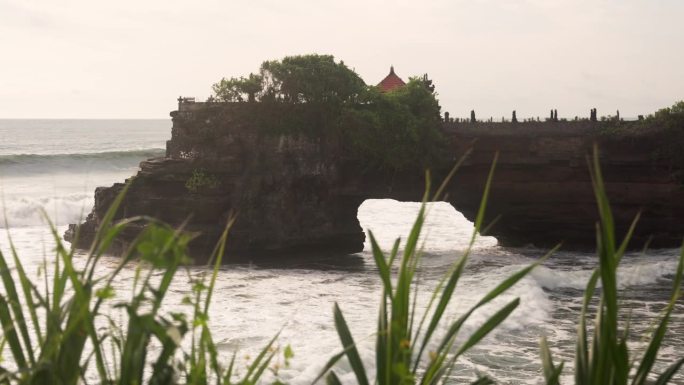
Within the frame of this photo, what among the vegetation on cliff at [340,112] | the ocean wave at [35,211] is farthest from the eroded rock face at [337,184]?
the ocean wave at [35,211]

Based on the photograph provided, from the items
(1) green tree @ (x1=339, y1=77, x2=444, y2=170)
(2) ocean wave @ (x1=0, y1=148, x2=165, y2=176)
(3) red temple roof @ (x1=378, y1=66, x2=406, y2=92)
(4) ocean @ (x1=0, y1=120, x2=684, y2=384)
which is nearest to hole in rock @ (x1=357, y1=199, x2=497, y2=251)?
(4) ocean @ (x1=0, y1=120, x2=684, y2=384)

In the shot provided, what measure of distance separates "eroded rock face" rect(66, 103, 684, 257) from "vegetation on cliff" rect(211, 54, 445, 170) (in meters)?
0.48

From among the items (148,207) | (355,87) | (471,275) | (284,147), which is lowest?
(471,275)

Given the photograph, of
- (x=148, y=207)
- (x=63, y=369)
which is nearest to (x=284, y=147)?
(x=148, y=207)

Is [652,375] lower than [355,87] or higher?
lower

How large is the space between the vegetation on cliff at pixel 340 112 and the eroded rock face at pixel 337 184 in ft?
1.59

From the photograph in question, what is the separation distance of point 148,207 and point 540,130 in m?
13.7

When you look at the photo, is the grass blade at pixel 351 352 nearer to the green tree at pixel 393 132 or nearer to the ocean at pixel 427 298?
the ocean at pixel 427 298

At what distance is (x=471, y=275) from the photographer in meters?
24.5

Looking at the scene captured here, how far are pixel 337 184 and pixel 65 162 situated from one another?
4333cm

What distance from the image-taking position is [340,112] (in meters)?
28.4

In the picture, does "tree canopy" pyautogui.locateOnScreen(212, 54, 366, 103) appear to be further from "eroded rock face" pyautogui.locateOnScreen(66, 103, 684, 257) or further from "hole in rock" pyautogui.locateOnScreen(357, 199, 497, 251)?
"hole in rock" pyautogui.locateOnScreen(357, 199, 497, 251)

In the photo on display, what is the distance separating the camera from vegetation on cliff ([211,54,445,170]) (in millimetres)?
28047

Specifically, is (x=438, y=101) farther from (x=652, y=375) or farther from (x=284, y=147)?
(x=652, y=375)
